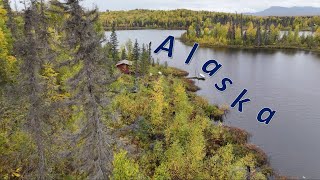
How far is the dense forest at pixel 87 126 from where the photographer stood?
19.1 m

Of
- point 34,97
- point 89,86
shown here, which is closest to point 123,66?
point 34,97

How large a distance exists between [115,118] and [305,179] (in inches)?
1061

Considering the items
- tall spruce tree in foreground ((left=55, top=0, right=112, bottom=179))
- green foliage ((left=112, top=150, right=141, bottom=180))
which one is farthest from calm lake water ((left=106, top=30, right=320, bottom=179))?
tall spruce tree in foreground ((left=55, top=0, right=112, bottom=179))

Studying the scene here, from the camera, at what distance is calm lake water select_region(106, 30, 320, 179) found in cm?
4334

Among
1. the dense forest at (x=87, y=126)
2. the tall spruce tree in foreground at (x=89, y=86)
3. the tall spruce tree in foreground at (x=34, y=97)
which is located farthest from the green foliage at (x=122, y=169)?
the tall spruce tree in foreground at (x=34, y=97)

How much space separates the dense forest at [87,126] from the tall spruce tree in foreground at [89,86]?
0.05m

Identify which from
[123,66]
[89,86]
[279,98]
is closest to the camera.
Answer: [89,86]

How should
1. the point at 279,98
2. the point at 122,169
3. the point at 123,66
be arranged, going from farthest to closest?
the point at 123,66 → the point at 279,98 → the point at 122,169

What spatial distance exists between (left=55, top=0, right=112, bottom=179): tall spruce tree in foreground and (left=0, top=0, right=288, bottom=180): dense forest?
0.17 feet

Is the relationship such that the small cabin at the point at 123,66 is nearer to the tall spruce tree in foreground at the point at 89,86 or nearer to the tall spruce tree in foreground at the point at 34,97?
the tall spruce tree in foreground at the point at 34,97

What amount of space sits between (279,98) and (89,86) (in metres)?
53.8

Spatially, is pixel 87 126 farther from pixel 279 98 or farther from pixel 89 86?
pixel 279 98

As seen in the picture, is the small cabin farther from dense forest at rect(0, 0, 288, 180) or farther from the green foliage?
the green foliage

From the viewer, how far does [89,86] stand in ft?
63.7
